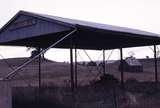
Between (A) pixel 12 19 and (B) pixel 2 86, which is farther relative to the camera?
(A) pixel 12 19

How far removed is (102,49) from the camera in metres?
36.1

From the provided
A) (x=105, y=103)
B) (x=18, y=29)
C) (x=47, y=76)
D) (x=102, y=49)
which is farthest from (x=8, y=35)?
(x=47, y=76)

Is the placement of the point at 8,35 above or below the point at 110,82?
above

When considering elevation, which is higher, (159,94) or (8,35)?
(8,35)

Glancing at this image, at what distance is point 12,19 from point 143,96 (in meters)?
9.22

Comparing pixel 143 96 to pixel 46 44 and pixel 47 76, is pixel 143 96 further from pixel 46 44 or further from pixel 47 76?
pixel 47 76

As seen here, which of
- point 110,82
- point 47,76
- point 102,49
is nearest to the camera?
point 110,82

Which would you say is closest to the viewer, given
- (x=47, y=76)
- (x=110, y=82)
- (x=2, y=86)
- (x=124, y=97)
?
(x=2, y=86)

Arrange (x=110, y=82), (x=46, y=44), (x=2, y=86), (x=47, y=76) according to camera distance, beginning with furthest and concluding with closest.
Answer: (x=47, y=76), (x=110, y=82), (x=46, y=44), (x=2, y=86)

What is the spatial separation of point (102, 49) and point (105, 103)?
1655cm

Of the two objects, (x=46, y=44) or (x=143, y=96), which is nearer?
(x=143, y=96)

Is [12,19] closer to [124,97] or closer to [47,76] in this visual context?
[124,97]

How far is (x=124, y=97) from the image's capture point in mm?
21688

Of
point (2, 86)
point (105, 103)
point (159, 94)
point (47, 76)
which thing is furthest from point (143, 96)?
point (47, 76)
